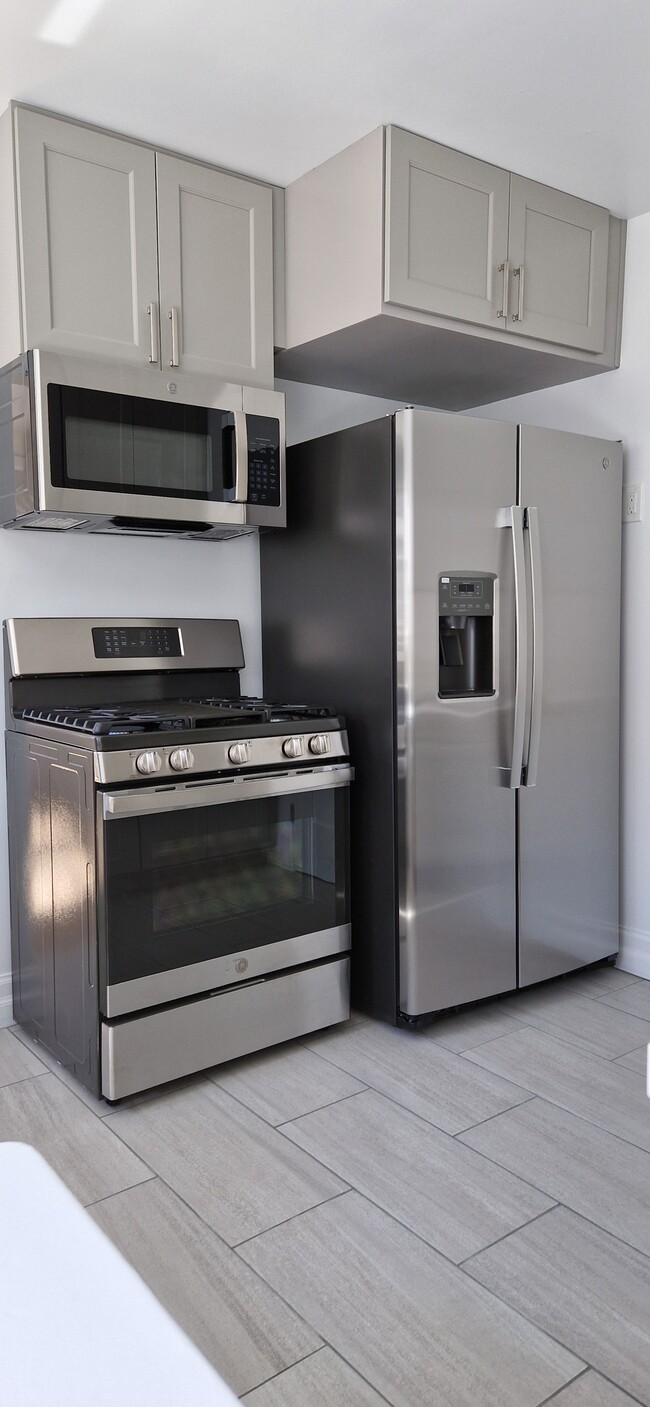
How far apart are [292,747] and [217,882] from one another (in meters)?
0.38

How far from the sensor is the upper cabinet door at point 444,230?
7.84ft

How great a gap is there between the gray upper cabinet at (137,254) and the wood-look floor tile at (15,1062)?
174 cm

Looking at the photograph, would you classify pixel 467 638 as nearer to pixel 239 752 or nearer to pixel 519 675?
pixel 519 675

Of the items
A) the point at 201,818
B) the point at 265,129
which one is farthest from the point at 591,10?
the point at 201,818

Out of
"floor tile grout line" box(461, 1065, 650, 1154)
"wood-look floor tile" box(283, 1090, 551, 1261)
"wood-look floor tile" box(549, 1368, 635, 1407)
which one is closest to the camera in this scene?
"wood-look floor tile" box(549, 1368, 635, 1407)

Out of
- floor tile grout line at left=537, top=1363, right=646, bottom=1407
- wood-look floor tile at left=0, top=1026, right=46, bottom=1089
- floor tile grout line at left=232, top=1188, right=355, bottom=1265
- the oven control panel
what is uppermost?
the oven control panel

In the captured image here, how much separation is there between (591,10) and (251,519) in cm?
134

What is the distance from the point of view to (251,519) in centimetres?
260

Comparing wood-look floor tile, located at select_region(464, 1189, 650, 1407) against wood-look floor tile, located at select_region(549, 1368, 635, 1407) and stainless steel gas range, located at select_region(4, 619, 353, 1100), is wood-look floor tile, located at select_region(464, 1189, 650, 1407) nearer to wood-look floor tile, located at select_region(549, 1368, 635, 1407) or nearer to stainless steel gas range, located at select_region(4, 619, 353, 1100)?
wood-look floor tile, located at select_region(549, 1368, 635, 1407)

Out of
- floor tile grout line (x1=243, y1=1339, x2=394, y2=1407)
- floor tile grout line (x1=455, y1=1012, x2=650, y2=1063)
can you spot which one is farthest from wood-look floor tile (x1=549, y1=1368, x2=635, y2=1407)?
floor tile grout line (x1=455, y1=1012, x2=650, y2=1063)

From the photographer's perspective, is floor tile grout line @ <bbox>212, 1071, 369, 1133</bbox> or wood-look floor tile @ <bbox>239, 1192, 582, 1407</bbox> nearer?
wood-look floor tile @ <bbox>239, 1192, 582, 1407</bbox>

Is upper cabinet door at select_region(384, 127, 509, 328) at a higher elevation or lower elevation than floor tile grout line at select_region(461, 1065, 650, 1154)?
higher

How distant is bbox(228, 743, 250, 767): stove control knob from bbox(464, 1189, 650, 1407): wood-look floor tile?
3.73 ft

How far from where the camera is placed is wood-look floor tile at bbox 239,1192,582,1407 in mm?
1399
